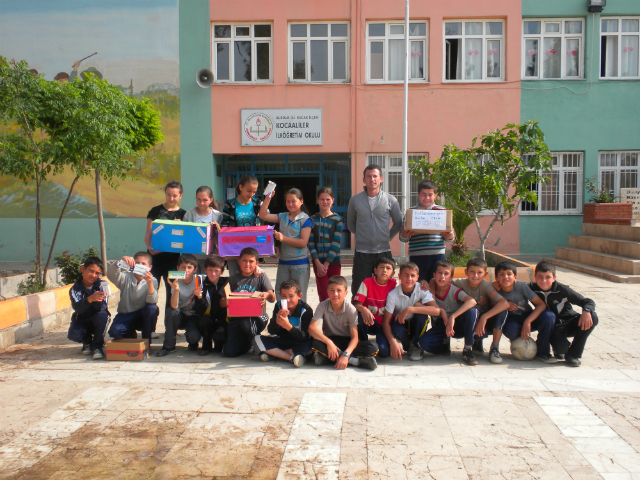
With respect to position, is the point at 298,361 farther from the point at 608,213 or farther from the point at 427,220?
the point at 608,213

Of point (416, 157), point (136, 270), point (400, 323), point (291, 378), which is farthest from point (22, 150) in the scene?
point (416, 157)

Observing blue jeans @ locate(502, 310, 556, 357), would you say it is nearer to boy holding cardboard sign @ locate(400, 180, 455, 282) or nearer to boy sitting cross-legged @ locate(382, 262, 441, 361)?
boy sitting cross-legged @ locate(382, 262, 441, 361)

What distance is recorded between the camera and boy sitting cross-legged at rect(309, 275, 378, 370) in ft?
16.3

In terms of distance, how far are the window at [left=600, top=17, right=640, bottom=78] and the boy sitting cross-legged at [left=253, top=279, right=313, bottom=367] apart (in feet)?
41.3

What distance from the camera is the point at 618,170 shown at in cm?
1387

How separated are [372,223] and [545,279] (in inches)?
71.9

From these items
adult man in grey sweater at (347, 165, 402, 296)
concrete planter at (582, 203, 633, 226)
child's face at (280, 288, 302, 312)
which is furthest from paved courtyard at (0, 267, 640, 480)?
concrete planter at (582, 203, 633, 226)

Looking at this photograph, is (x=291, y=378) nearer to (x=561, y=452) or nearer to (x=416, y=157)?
(x=561, y=452)

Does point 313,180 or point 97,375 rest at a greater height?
point 313,180

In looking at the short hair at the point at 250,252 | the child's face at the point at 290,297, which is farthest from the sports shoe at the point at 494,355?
the short hair at the point at 250,252

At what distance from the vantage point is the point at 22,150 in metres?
7.32

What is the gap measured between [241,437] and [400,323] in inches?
85.3

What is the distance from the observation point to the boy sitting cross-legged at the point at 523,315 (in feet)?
16.8

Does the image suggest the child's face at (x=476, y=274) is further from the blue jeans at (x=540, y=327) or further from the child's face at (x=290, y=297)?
the child's face at (x=290, y=297)
